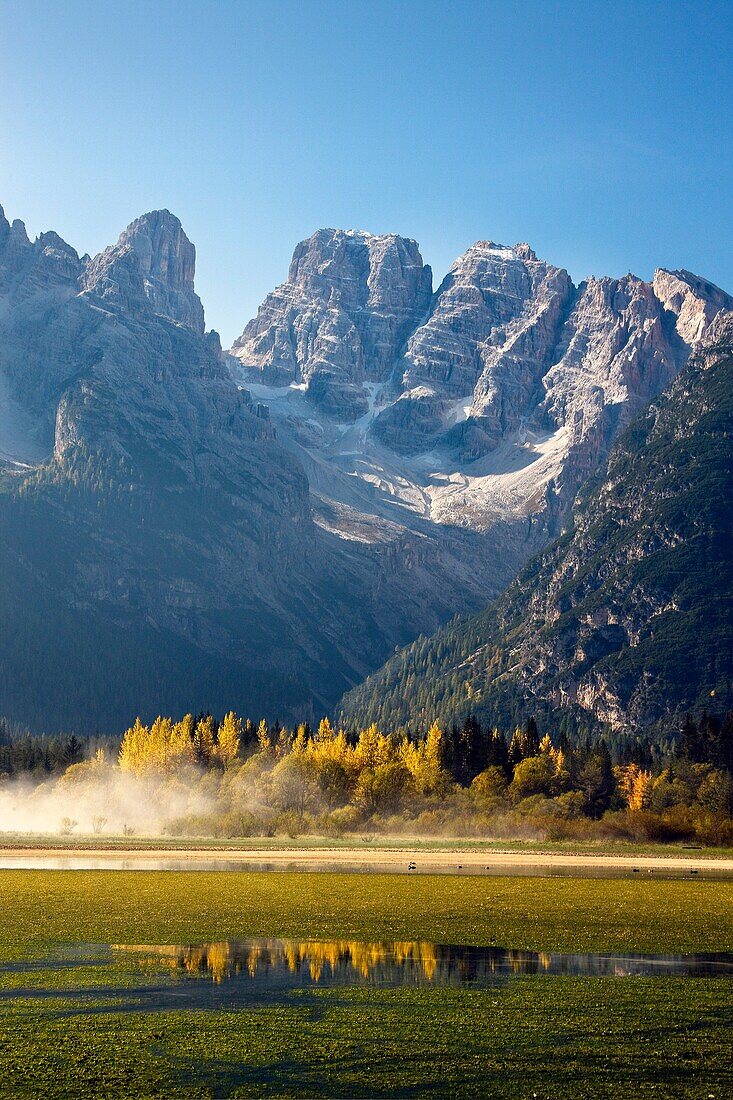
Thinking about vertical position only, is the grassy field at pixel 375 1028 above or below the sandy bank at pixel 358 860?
above

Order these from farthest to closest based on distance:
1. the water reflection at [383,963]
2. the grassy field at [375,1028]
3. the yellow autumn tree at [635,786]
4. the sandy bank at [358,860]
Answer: the yellow autumn tree at [635,786], the sandy bank at [358,860], the water reflection at [383,963], the grassy field at [375,1028]

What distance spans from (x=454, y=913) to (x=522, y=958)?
53.7 feet

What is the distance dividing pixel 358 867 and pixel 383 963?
2355 inches

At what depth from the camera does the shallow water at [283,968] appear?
41.9m

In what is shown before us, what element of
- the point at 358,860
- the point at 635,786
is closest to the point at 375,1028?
the point at 358,860

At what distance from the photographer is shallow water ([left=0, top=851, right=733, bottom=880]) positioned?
4018 inches

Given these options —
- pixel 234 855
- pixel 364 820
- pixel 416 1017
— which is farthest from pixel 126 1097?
pixel 364 820

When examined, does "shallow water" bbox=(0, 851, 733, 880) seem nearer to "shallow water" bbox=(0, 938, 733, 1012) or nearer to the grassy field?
the grassy field

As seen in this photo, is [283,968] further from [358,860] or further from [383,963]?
[358,860]

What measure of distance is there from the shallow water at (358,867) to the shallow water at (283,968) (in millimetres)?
46435

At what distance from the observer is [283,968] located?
4791 cm

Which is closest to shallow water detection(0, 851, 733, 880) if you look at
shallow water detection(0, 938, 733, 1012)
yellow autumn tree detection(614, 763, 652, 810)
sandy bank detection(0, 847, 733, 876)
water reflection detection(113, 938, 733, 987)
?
sandy bank detection(0, 847, 733, 876)

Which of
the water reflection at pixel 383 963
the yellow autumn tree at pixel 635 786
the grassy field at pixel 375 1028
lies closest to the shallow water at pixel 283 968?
the water reflection at pixel 383 963

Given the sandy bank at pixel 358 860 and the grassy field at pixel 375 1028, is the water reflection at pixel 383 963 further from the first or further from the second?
the sandy bank at pixel 358 860
